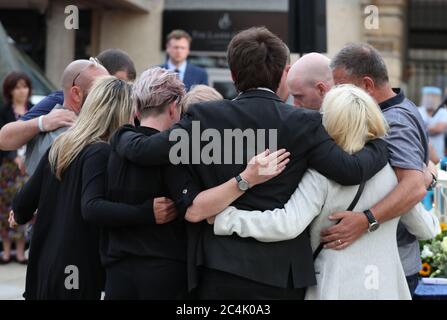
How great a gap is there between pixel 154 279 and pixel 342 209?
81cm

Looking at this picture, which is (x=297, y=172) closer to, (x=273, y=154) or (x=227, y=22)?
(x=273, y=154)

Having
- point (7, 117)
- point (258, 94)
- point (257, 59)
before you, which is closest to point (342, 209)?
point (258, 94)

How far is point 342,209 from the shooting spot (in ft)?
10.9

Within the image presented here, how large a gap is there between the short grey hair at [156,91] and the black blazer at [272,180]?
0.26 meters

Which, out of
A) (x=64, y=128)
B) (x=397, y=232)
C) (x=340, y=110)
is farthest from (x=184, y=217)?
(x=64, y=128)

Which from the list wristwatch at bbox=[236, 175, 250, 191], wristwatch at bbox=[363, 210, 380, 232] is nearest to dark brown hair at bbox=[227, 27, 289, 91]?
wristwatch at bbox=[236, 175, 250, 191]

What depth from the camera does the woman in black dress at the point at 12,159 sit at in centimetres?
854

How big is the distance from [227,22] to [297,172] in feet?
40.3

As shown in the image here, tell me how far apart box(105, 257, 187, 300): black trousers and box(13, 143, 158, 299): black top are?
0.39m

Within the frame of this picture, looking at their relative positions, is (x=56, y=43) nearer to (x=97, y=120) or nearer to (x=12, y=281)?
(x=12, y=281)

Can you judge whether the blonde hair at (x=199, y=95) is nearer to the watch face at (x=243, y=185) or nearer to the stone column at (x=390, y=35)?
Result: the watch face at (x=243, y=185)

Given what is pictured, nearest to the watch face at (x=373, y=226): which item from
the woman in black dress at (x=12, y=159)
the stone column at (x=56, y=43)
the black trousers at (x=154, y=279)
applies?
the black trousers at (x=154, y=279)
